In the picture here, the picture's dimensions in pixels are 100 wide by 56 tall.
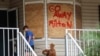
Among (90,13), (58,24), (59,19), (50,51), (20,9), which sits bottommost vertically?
(50,51)

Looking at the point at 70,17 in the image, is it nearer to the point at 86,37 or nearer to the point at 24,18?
the point at 24,18

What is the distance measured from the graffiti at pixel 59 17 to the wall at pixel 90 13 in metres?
1.27

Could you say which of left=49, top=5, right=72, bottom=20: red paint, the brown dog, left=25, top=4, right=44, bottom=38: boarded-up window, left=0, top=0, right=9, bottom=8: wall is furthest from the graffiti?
left=0, top=0, right=9, bottom=8: wall

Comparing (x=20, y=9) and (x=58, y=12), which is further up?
(x=20, y=9)

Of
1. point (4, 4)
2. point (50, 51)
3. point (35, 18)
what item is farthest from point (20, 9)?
point (50, 51)

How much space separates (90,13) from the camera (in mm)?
14109

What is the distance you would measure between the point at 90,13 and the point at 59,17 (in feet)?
6.22

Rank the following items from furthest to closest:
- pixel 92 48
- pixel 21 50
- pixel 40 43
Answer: pixel 40 43
pixel 21 50
pixel 92 48

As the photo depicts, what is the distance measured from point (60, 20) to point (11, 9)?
2.51 m

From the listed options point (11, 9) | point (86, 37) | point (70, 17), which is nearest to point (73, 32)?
point (70, 17)

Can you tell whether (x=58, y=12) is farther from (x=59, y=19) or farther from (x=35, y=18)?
(x=35, y=18)

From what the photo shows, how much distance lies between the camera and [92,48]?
8070 millimetres

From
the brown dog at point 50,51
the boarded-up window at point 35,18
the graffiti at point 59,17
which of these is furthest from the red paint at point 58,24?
the brown dog at point 50,51

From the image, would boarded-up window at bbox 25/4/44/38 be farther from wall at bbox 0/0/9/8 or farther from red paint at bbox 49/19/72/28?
wall at bbox 0/0/9/8
